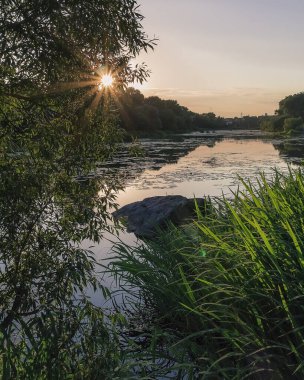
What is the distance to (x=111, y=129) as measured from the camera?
6070 millimetres

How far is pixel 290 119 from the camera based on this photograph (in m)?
93.9

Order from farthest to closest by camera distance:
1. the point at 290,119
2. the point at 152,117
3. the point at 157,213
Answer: the point at 290,119 → the point at 152,117 → the point at 157,213

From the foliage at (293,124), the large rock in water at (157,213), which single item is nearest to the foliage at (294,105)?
the foliage at (293,124)

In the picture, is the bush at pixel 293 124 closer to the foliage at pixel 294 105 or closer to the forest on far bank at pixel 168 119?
the forest on far bank at pixel 168 119

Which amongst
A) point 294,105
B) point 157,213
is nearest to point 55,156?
point 157,213

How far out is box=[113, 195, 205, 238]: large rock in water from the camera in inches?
520

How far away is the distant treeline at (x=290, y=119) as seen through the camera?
9275cm

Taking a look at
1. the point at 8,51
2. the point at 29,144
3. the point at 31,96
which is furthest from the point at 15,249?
the point at 8,51

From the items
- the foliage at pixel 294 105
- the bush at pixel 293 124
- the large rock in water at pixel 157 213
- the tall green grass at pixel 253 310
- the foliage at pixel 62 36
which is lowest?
the large rock in water at pixel 157 213

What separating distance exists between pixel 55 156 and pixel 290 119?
94853mm

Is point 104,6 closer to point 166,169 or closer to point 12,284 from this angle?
point 12,284

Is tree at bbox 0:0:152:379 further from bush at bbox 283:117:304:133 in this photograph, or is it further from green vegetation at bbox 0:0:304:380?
bush at bbox 283:117:304:133

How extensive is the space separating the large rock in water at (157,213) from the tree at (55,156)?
23.8 feet

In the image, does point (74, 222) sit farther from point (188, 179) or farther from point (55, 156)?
point (188, 179)
